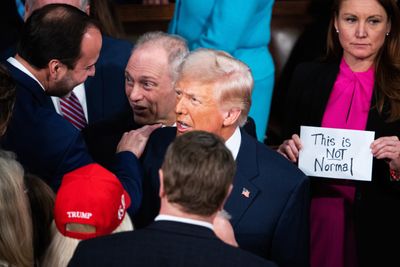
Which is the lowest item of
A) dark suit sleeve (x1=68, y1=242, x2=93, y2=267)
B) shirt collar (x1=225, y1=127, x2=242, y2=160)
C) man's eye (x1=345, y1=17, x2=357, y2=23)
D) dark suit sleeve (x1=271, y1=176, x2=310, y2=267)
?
dark suit sleeve (x1=271, y1=176, x2=310, y2=267)

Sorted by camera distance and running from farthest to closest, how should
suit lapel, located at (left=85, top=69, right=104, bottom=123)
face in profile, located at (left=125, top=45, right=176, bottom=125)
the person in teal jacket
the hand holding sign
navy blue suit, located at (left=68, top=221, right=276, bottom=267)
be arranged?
the person in teal jacket → suit lapel, located at (left=85, top=69, right=104, bottom=123) → face in profile, located at (left=125, top=45, right=176, bottom=125) → the hand holding sign → navy blue suit, located at (left=68, top=221, right=276, bottom=267)

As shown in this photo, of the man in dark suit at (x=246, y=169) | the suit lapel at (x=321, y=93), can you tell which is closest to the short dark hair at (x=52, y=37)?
the man in dark suit at (x=246, y=169)

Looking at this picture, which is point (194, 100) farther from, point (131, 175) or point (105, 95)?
point (105, 95)

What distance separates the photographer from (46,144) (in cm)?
334

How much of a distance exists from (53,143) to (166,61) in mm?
761

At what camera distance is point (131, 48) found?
430 centimetres

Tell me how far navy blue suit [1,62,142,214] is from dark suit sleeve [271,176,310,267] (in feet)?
1.89

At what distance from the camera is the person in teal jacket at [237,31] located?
4.66m

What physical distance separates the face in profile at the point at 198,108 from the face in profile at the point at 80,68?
46 centimetres

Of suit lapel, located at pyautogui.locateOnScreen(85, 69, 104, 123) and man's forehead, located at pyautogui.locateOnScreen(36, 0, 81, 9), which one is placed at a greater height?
man's forehead, located at pyautogui.locateOnScreen(36, 0, 81, 9)

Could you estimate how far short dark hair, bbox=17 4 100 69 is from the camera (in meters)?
3.42

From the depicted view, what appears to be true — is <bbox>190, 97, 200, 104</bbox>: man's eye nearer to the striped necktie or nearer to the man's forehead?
the striped necktie

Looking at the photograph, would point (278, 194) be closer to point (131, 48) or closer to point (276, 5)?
point (131, 48)

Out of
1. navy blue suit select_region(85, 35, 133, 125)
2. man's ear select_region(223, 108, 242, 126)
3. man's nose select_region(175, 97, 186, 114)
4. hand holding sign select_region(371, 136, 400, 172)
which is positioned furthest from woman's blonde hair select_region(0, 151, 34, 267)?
hand holding sign select_region(371, 136, 400, 172)
